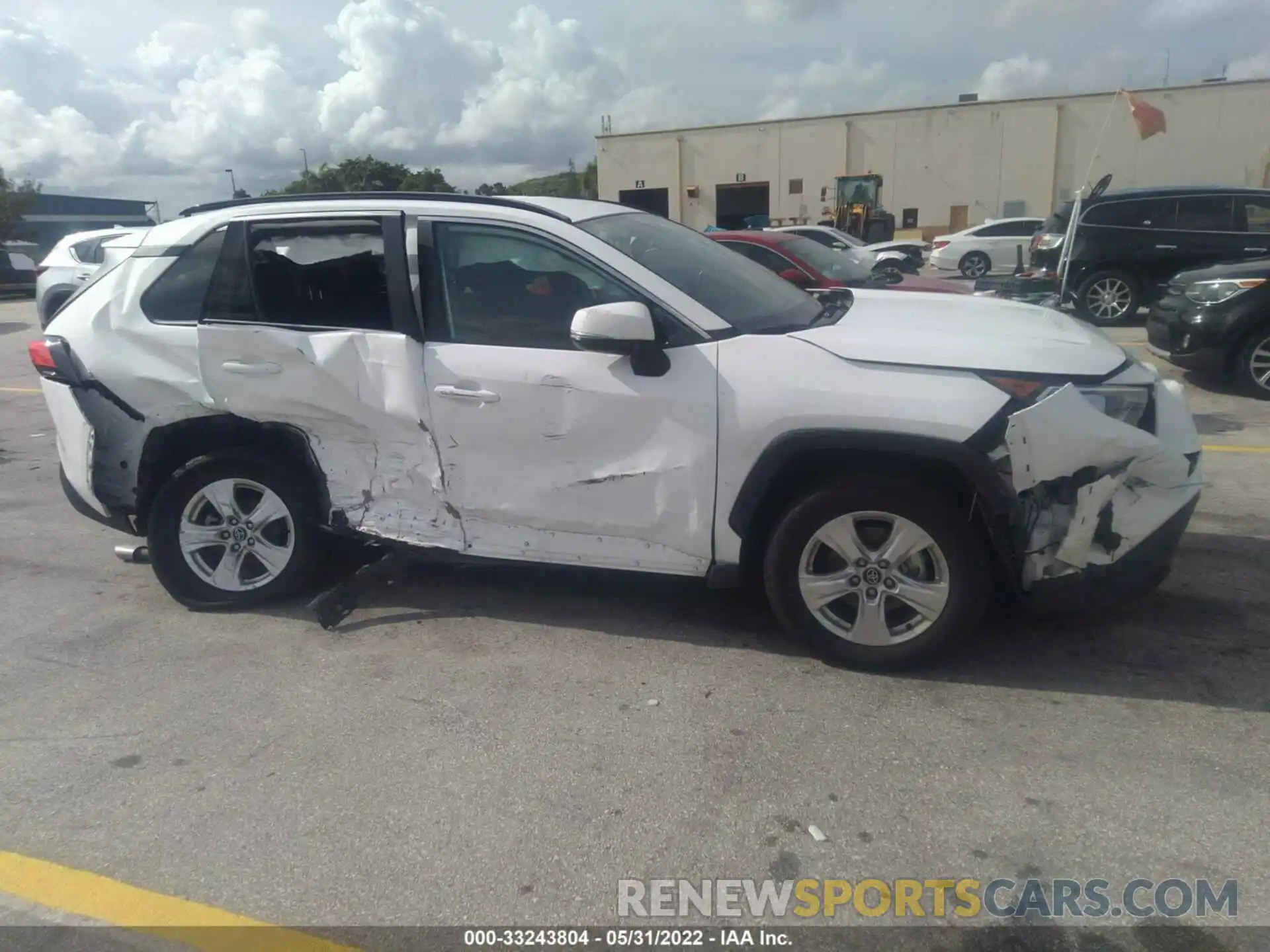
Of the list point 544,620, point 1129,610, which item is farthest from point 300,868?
point 1129,610

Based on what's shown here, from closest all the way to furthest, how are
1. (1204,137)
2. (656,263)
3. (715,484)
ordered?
(715,484), (656,263), (1204,137)

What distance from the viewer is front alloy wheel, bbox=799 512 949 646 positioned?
3443mm

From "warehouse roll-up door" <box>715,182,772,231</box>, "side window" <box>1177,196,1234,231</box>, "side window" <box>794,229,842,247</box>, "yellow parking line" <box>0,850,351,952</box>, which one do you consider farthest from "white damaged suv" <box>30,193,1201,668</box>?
"warehouse roll-up door" <box>715,182,772,231</box>

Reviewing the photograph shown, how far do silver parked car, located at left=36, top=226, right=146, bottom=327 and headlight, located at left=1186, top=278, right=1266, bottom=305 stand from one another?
13.1m

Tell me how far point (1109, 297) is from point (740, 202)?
120ft

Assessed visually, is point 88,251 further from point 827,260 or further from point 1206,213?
point 1206,213

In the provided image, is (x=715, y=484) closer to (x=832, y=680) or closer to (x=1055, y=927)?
(x=832, y=680)

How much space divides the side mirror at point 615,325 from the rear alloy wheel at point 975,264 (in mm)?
20871

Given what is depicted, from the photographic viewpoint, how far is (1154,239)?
11.6 meters

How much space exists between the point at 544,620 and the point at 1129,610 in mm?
2553

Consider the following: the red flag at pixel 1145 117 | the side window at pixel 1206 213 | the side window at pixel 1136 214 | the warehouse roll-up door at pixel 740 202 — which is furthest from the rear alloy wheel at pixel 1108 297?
the warehouse roll-up door at pixel 740 202

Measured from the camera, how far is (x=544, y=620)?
Result: 4.23 m

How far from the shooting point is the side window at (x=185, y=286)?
423cm

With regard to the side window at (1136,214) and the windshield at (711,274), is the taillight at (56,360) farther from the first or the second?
the side window at (1136,214)
